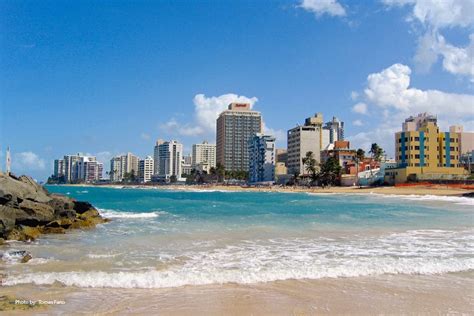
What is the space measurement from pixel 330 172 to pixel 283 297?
374 ft

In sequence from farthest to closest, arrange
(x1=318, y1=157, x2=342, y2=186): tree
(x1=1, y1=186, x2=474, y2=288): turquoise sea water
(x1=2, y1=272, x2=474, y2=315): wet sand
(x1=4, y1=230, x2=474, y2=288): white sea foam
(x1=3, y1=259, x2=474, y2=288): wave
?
(x1=318, y1=157, x2=342, y2=186): tree → (x1=1, y1=186, x2=474, y2=288): turquoise sea water → (x1=4, y1=230, x2=474, y2=288): white sea foam → (x1=3, y1=259, x2=474, y2=288): wave → (x1=2, y1=272, x2=474, y2=315): wet sand

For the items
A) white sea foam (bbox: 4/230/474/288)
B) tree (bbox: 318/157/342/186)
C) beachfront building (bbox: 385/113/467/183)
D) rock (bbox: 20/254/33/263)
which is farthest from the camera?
tree (bbox: 318/157/342/186)

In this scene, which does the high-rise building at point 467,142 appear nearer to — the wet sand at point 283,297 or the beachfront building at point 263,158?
the beachfront building at point 263,158

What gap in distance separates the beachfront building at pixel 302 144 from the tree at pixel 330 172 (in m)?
Answer: 31.8

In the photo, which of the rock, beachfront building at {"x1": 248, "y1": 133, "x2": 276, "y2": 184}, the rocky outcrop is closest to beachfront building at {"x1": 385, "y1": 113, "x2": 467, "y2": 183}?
beachfront building at {"x1": 248, "y1": 133, "x2": 276, "y2": 184}

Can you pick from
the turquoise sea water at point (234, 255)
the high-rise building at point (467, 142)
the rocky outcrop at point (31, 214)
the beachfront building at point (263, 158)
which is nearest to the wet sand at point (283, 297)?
the turquoise sea water at point (234, 255)

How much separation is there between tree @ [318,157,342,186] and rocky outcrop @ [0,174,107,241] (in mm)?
98062

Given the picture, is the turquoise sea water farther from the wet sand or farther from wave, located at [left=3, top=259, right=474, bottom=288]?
the wet sand

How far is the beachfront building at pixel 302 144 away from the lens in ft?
518

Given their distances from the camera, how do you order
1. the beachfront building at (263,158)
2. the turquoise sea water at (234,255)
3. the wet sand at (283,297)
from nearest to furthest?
the wet sand at (283,297) → the turquoise sea water at (234,255) → the beachfront building at (263,158)

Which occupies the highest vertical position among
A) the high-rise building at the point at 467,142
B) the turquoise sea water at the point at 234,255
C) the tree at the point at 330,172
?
the high-rise building at the point at 467,142

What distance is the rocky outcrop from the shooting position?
65.6 ft

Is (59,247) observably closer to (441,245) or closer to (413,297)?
(413,297)

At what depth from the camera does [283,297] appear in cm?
939
